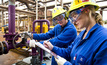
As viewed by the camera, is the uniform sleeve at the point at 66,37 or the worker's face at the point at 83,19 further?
the uniform sleeve at the point at 66,37

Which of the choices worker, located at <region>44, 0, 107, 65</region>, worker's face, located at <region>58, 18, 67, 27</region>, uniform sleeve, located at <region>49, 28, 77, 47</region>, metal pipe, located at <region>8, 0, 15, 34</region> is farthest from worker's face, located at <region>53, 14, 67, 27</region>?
metal pipe, located at <region>8, 0, 15, 34</region>

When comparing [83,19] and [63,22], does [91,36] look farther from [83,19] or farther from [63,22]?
[63,22]

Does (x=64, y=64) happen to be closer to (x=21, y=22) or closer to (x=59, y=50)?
(x=59, y=50)

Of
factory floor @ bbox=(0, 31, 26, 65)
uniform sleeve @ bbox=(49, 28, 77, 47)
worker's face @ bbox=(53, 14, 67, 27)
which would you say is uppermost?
worker's face @ bbox=(53, 14, 67, 27)

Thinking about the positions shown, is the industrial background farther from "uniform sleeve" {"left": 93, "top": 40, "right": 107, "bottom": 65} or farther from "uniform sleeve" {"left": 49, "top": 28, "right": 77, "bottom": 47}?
"uniform sleeve" {"left": 93, "top": 40, "right": 107, "bottom": 65}

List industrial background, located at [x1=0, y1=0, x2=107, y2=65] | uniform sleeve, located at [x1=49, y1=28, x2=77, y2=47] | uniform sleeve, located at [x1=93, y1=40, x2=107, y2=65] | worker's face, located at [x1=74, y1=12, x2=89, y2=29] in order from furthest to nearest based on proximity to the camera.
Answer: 1. industrial background, located at [x1=0, y1=0, x2=107, y2=65]
2. uniform sleeve, located at [x1=49, y1=28, x2=77, y2=47]
3. worker's face, located at [x1=74, y1=12, x2=89, y2=29]
4. uniform sleeve, located at [x1=93, y1=40, x2=107, y2=65]

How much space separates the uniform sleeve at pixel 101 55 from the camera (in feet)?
1.40

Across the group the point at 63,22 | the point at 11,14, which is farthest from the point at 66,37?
the point at 11,14

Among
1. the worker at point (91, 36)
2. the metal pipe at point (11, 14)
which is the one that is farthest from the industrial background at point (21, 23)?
the worker at point (91, 36)

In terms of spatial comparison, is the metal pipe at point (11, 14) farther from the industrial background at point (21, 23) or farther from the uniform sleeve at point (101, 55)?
the uniform sleeve at point (101, 55)

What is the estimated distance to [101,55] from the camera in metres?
0.44

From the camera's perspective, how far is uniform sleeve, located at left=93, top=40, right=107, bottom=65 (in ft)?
1.40

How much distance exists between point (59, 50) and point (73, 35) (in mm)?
371

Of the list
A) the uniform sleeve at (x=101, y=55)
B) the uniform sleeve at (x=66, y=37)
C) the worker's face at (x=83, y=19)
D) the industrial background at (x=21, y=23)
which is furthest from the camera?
the industrial background at (x=21, y=23)
